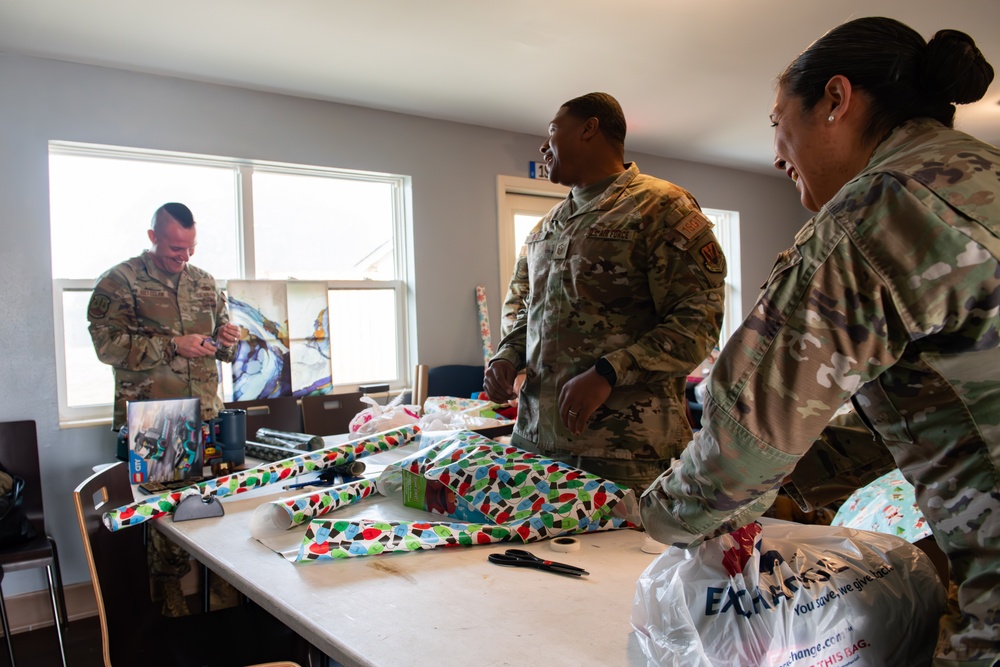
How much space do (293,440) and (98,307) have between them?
1428mm

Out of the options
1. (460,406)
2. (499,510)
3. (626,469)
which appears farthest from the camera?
(460,406)

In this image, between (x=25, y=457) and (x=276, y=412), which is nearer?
(x=25, y=457)

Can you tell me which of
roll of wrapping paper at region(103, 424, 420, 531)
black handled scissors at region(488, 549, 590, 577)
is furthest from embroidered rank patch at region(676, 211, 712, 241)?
roll of wrapping paper at region(103, 424, 420, 531)

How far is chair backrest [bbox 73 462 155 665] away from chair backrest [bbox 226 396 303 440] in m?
1.56

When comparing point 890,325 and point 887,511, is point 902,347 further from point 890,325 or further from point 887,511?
point 887,511

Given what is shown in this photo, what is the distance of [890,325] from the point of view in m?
0.63

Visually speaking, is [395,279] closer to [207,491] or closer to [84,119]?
[84,119]

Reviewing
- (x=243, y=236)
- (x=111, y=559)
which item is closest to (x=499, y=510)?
(x=111, y=559)

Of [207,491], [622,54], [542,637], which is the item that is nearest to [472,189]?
[622,54]

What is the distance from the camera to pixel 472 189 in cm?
507

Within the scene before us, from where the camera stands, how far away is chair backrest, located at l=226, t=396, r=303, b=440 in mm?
3279

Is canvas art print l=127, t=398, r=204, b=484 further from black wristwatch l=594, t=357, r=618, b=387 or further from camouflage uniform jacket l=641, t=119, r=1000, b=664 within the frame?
camouflage uniform jacket l=641, t=119, r=1000, b=664

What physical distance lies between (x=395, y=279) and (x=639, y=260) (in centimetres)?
343

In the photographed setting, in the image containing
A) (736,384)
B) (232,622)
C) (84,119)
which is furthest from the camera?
(84,119)
